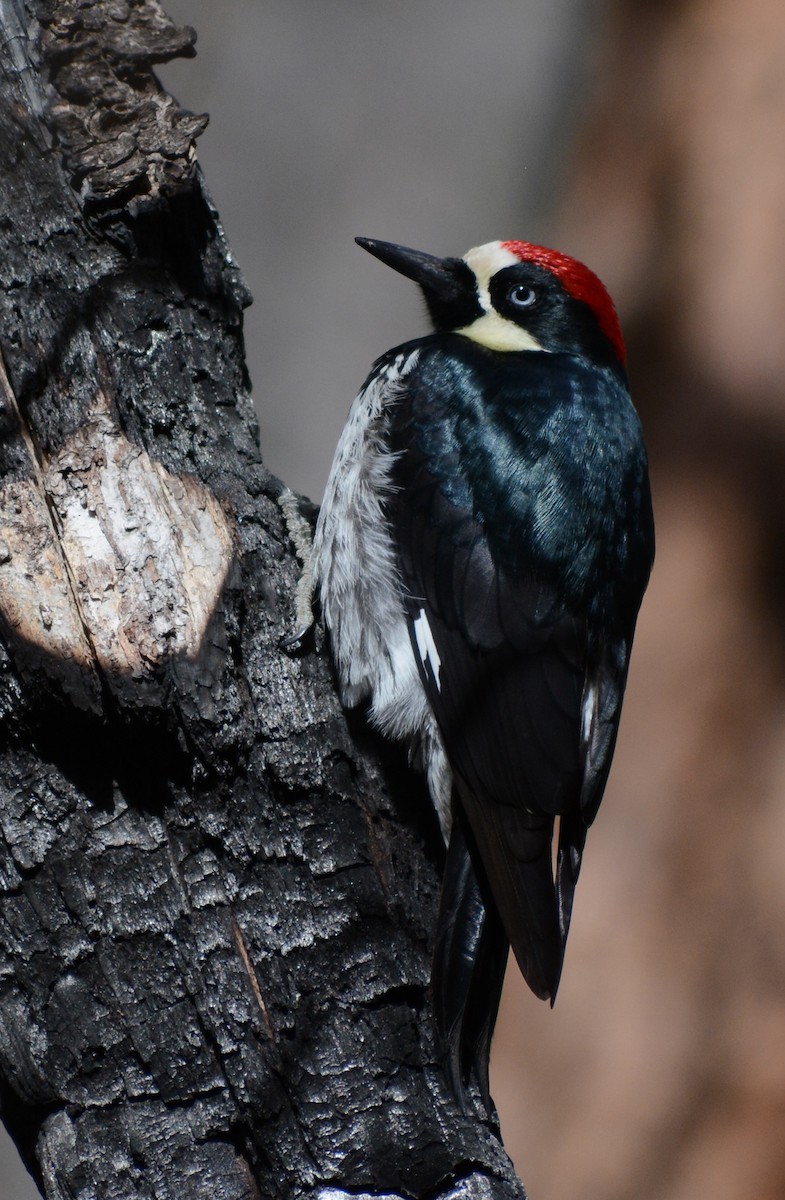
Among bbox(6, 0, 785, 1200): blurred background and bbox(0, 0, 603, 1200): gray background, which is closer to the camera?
bbox(6, 0, 785, 1200): blurred background

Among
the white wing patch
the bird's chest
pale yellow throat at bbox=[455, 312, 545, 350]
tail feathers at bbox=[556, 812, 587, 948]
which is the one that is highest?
pale yellow throat at bbox=[455, 312, 545, 350]

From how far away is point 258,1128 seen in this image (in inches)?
64.2

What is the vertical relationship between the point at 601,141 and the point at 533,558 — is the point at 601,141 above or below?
above

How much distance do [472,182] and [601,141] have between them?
2.16 m

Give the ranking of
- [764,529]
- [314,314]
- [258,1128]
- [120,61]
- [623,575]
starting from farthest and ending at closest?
[314,314], [764,529], [623,575], [120,61], [258,1128]

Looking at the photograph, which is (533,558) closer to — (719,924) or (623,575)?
(623,575)

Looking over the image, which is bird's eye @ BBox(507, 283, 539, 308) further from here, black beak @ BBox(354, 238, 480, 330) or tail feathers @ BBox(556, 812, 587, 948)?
tail feathers @ BBox(556, 812, 587, 948)

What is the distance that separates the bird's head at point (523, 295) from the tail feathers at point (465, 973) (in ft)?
4.04

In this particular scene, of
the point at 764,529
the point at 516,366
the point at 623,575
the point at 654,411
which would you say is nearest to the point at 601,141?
the point at 654,411

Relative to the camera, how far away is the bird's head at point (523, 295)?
99.5 inches

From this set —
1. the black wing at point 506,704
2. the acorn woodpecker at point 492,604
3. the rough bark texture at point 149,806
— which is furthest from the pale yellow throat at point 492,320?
the rough bark texture at point 149,806

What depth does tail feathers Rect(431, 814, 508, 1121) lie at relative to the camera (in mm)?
1747

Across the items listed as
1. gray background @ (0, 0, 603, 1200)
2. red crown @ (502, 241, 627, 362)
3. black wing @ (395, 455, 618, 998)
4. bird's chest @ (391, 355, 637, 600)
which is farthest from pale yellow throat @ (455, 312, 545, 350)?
gray background @ (0, 0, 603, 1200)

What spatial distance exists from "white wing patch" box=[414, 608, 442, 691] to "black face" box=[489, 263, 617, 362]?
0.83m
